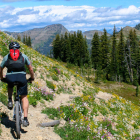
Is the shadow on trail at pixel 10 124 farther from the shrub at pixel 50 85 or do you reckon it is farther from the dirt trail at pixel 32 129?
the shrub at pixel 50 85

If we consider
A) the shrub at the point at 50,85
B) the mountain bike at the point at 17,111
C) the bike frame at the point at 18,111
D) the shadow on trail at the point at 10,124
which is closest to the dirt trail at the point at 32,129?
the shadow on trail at the point at 10,124

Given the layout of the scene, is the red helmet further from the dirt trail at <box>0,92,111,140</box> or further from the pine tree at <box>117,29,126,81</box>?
the pine tree at <box>117,29,126,81</box>

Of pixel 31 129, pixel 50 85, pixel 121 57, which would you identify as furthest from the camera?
pixel 121 57

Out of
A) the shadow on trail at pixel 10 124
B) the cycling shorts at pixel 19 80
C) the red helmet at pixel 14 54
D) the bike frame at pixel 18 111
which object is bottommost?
the shadow on trail at pixel 10 124

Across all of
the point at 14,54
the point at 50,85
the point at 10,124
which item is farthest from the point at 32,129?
the point at 50,85

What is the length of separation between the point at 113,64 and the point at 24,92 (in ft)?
200

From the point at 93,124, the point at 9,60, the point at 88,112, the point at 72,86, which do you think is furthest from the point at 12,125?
the point at 72,86

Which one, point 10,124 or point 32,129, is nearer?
point 10,124

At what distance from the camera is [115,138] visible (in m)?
8.50

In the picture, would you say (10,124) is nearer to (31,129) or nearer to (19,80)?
(31,129)

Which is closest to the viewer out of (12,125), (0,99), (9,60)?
(9,60)

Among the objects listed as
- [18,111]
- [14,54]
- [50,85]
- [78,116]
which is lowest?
[78,116]

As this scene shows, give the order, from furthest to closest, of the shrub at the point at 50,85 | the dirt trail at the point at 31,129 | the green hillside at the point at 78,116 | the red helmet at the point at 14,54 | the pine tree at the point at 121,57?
1. the pine tree at the point at 121,57
2. the shrub at the point at 50,85
3. the green hillside at the point at 78,116
4. the dirt trail at the point at 31,129
5. the red helmet at the point at 14,54

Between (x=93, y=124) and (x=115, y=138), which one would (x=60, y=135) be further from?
(x=115, y=138)
